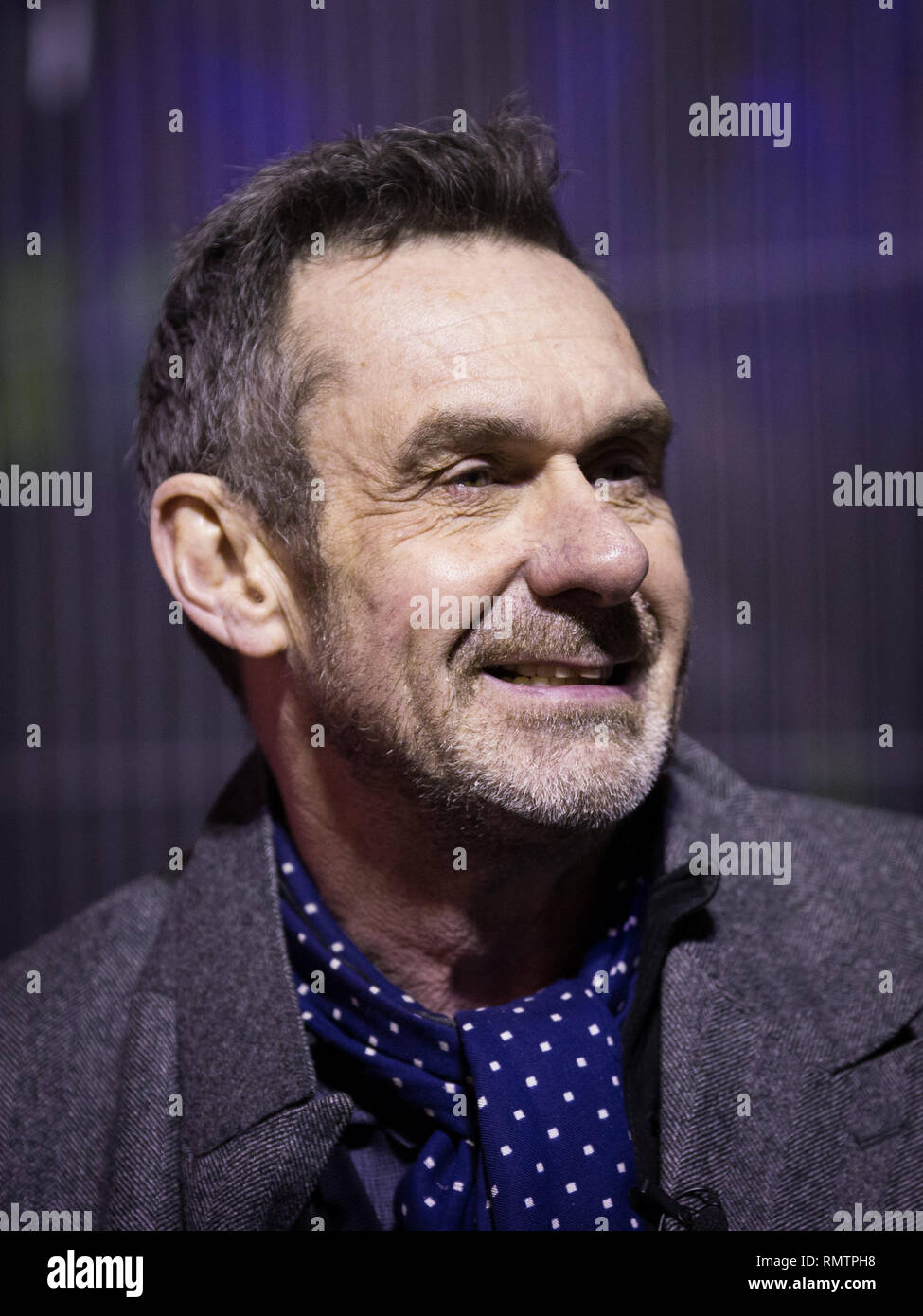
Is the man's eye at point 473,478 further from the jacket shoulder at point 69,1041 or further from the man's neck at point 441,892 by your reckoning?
the jacket shoulder at point 69,1041

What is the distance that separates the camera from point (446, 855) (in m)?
1.46

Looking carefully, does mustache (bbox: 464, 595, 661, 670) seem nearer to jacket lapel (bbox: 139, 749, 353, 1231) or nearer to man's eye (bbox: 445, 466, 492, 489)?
man's eye (bbox: 445, 466, 492, 489)

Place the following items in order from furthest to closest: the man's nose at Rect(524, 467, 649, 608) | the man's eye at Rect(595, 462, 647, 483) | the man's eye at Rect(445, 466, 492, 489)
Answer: the man's eye at Rect(595, 462, 647, 483) → the man's eye at Rect(445, 466, 492, 489) → the man's nose at Rect(524, 467, 649, 608)

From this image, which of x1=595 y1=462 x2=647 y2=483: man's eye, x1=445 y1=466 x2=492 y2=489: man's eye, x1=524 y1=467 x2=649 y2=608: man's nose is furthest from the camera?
x1=595 y1=462 x2=647 y2=483: man's eye

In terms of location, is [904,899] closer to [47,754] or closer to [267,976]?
[267,976]

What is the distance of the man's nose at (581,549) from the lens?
1.31 meters

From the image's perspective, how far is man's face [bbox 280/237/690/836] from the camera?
4.44 feet

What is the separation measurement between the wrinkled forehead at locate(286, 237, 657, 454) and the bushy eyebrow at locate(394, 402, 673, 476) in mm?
16

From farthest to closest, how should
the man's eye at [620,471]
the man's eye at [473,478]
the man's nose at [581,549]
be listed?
the man's eye at [620,471] → the man's eye at [473,478] → the man's nose at [581,549]

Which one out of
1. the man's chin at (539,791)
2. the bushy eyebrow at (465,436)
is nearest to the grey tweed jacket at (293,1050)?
the man's chin at (539,791)

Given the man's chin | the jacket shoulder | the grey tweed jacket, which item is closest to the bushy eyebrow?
the man's chin

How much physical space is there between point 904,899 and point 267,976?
970 mm

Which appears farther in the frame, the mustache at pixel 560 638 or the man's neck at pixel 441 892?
the man's neck at pixel 441 892

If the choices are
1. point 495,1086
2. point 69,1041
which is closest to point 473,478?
point 495,1086
